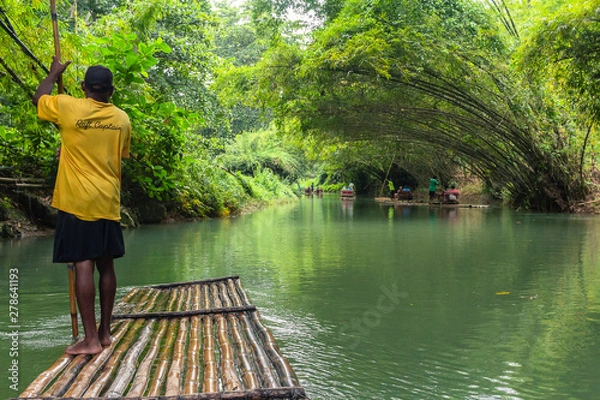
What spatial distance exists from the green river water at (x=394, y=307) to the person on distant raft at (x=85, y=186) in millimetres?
601

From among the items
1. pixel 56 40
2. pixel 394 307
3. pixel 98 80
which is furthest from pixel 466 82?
pixel 98 80

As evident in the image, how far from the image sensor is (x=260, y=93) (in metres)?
12.9

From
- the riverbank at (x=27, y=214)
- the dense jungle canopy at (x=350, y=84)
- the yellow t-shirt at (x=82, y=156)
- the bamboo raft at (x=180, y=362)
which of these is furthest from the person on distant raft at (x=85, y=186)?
the riverbank at (x=27, y=214)

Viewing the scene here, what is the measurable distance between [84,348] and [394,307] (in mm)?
2387

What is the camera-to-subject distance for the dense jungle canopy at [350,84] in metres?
7.62

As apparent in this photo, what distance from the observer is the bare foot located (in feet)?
8.67

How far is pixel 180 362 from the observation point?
102 inches

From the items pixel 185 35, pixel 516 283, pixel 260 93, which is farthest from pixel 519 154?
pixel 516 283

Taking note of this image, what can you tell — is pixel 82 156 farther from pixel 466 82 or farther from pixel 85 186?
pixel 466 82

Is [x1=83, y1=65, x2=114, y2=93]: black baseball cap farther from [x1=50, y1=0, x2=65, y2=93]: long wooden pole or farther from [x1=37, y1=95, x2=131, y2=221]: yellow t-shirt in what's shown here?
[x1=50, y1=0, x2=65, y2=93]: long wooden pole

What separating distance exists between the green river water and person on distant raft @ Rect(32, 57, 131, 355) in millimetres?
601

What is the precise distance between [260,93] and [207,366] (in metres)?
10.9

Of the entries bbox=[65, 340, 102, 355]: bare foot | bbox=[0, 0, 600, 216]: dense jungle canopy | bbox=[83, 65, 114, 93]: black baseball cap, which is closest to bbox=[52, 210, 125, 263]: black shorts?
bbox=[65, 340, 102, 355]: bare foot

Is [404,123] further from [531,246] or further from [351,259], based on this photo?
[351,259]
